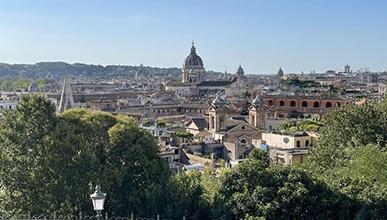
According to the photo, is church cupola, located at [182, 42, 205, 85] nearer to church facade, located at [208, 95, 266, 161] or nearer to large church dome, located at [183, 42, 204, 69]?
large church dome, located at [183, 42, 204, 69]

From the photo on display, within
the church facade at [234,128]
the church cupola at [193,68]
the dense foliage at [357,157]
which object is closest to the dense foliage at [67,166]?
the dense foliage at [357,157]

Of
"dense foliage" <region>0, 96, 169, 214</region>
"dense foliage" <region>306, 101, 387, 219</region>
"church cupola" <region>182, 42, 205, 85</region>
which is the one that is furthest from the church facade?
"church cupola" <region>182, 42, 205, 85</region>

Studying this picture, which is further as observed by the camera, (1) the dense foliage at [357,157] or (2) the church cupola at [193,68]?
(2) the church cupola at [193,68]

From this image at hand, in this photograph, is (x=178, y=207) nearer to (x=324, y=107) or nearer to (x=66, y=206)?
(x=66, y=206)

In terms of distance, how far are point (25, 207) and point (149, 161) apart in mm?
3650

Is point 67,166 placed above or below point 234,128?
above

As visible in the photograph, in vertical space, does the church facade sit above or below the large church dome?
below

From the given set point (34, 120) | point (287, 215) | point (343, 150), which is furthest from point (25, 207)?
point (343, 150)

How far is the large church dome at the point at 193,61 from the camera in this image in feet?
400

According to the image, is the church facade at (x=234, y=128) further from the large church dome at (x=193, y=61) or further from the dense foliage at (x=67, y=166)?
the large church dome at (x=193, y=61)

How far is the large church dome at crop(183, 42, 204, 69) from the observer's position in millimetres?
121812

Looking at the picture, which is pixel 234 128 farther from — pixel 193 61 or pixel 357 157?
pixel 193 61

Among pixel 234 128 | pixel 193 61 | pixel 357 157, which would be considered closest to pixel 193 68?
pixel 193 61

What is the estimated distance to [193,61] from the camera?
122 meters
